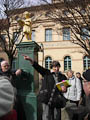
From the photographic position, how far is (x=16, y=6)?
40.5 ft

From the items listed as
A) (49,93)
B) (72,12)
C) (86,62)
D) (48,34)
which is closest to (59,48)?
(48,34)

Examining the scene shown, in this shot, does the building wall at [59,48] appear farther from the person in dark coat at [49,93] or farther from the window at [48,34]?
the person in dark coat at [49,93]

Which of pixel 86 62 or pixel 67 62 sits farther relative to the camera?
pixel 67 62

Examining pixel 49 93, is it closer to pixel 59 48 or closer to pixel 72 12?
pixel 72 12

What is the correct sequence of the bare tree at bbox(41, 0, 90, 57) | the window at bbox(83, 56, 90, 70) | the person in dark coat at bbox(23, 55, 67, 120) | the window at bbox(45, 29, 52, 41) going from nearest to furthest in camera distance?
the person in dark coat at bbox(23, 55, 67, 120) → the bare tree at bbox(41, 0, 90, 57) → the window at bbox(83, 56, 90, 70) → the window at bbox(45, 29, 52, 41)

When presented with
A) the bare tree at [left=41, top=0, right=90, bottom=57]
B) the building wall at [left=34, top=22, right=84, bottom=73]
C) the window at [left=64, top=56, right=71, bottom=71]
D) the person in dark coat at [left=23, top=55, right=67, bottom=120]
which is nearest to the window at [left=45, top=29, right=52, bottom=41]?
the building wall at [left=34, top=22, right=84, bottom=73]

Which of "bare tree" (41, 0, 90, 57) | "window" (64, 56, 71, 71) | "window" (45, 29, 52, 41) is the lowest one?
"window" (64, 56, 71, 71)

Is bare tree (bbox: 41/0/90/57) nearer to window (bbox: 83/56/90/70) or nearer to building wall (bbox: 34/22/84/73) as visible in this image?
building wall (bbox: 34/22/84/73)

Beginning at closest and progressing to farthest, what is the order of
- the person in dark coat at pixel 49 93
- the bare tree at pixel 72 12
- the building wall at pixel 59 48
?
1. the person in dark coat at pixel 49 93
2. the bare tree at pixel 72 12
3. the building wall at pixel 59 48

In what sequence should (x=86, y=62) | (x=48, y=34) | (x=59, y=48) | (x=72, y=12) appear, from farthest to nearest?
(x=48, y=34)
(x=59, y=48)
(x=86, y=62)
(x=72, y=12)

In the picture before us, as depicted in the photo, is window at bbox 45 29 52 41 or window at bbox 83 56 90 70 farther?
window at bbox 45 29 52 41

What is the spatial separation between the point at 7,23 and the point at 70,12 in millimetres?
5657

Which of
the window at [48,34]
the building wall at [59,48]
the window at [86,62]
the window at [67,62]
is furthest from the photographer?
the window at [48,34]

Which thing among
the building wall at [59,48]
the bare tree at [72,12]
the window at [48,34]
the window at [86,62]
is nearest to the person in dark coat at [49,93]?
the bare tree at [72,12]
